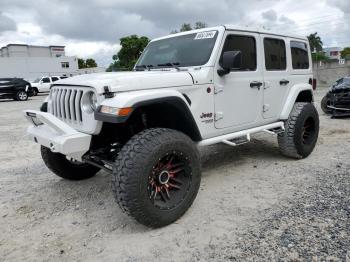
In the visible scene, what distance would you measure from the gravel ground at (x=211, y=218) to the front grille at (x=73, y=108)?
1029 millimetres

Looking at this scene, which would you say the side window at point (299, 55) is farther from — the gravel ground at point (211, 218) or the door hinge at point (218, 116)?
the door hinge at point (218, 116)

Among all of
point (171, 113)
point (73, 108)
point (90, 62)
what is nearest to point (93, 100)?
point (73, 108)

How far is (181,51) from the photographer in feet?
14.6

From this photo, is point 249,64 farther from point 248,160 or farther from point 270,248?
point 270,248

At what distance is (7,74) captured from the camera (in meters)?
45.6

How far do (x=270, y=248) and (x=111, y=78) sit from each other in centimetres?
210

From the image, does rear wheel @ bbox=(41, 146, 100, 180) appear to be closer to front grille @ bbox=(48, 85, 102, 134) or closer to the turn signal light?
front grille @ bbox=(48, 85, 102, 134)

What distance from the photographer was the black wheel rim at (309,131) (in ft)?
18.6

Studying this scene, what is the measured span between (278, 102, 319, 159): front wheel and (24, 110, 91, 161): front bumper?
3171 mm

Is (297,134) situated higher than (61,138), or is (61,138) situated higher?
(61,138)

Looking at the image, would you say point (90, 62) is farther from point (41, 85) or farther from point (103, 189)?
point (103, 189)

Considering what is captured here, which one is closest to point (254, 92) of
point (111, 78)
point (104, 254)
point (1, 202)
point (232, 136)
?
point (232, 136)

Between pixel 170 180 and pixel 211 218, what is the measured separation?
0.57 metres

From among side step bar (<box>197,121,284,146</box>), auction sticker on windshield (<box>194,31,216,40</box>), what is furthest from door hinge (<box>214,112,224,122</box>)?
auction sticker on windshield (<box>194,31,216,40</box>)
